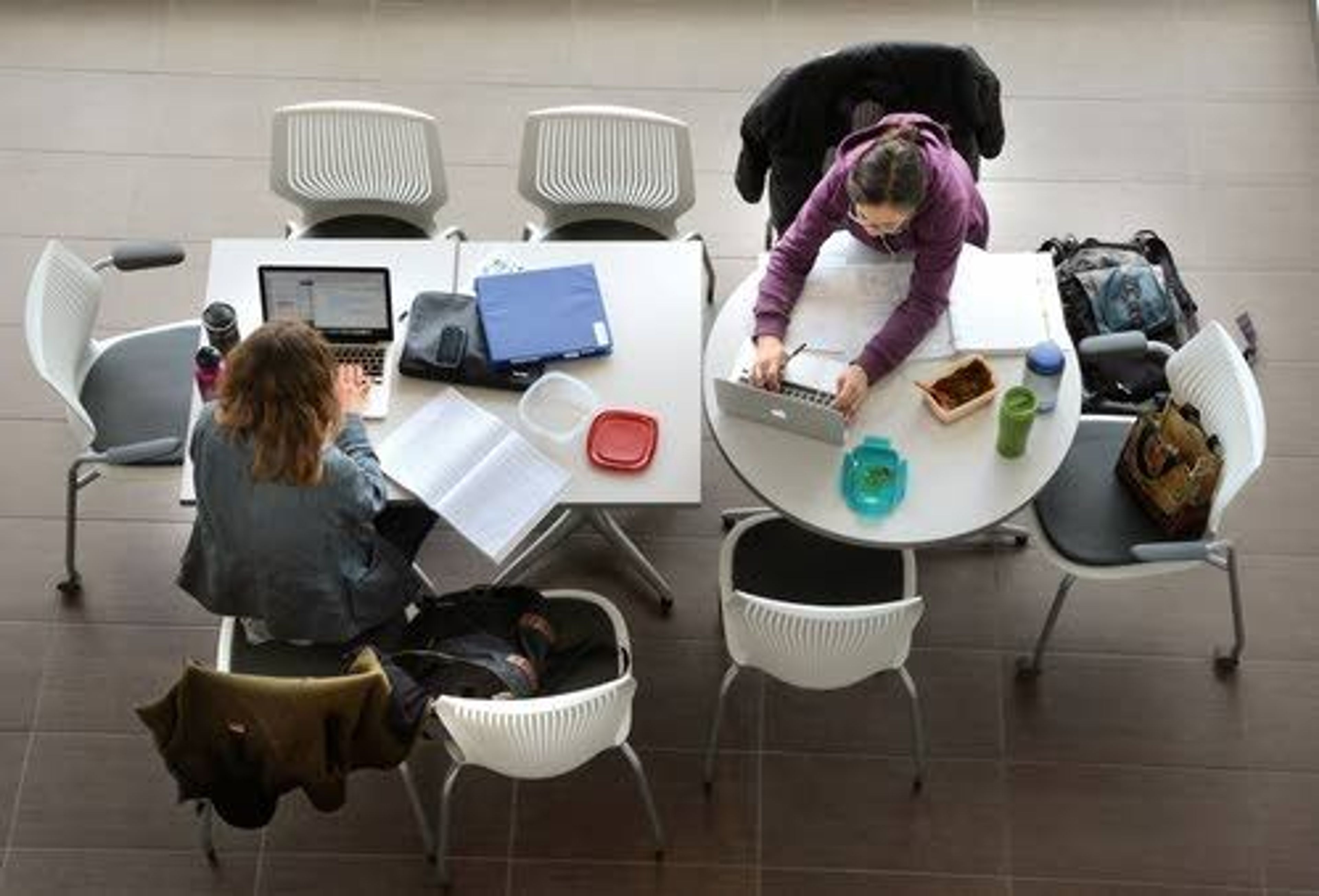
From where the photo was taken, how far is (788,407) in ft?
→ 11.1

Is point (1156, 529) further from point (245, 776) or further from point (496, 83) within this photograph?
point (496, 83)

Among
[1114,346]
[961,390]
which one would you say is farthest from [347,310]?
[1114,346]

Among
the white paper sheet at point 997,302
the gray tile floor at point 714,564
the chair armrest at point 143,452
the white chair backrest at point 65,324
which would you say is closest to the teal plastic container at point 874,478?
the white paper sheet at point 997,302

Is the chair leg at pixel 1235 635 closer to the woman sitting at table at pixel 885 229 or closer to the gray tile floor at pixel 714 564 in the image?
the gray tile floor at pixel 714 564

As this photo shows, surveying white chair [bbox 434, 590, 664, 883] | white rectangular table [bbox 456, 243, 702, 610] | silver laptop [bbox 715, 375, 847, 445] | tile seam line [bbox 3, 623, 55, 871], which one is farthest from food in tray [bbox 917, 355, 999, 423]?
tile seam line [bbox 3, 623, 55, 871]

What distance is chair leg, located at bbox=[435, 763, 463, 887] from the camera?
11.2 feet

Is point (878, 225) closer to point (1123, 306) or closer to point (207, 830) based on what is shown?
point (1123, 306)

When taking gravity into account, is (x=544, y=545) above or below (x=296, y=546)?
below

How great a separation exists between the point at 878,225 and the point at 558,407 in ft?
2.78

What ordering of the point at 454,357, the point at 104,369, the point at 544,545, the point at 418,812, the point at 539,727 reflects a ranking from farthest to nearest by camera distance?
the point at 544,545
the point at 104,369
the point at 418,812
the point at 454,357
the point at 539,727

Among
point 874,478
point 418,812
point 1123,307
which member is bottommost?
point 418,812

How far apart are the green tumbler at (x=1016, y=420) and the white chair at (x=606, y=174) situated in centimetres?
91

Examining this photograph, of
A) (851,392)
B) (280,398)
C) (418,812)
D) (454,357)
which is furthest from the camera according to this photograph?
(418,812)

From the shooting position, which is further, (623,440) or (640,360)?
(640,360)
